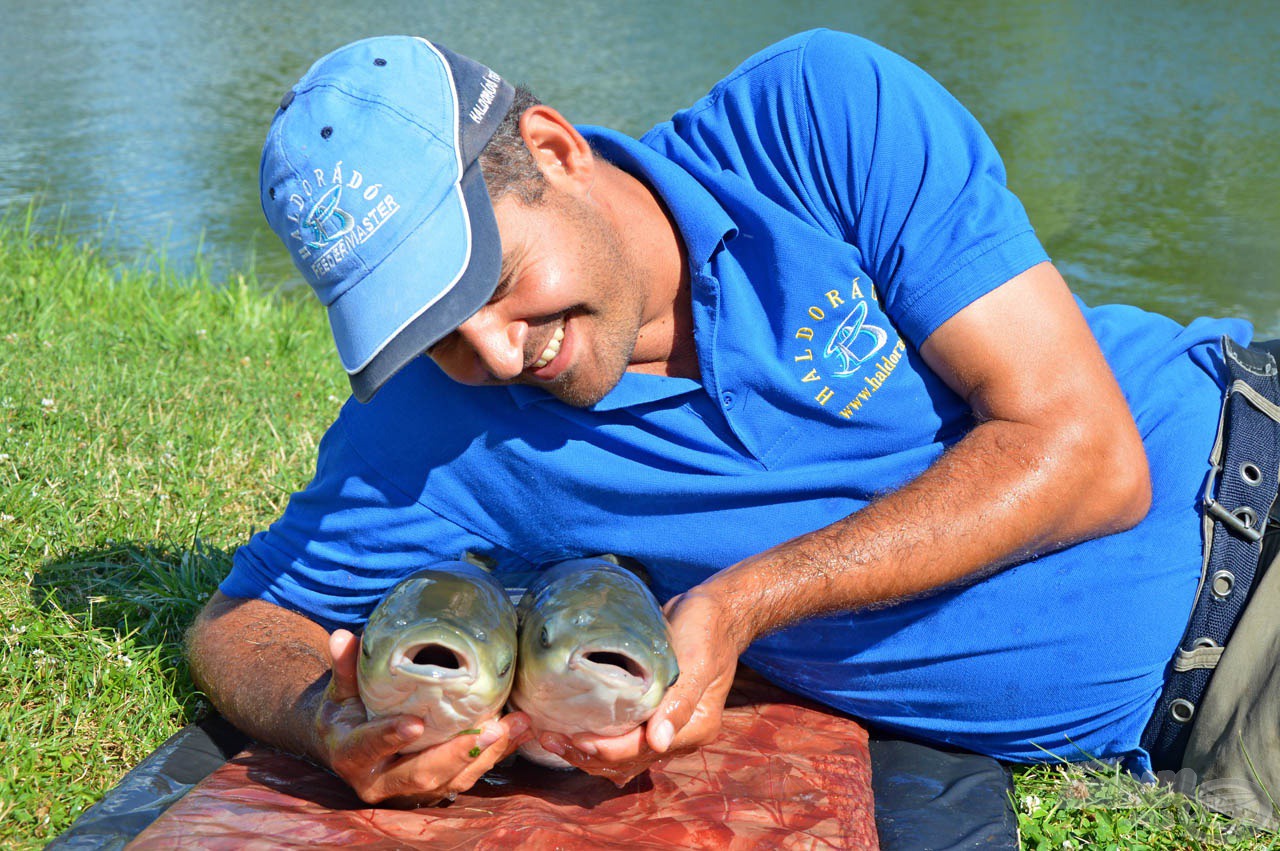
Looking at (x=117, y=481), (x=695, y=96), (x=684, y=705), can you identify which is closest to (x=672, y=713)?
(x=684, y=705)

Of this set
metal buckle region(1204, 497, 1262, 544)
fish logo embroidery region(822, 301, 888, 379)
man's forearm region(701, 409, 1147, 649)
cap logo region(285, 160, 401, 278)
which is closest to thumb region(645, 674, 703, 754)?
man's forearm region(701, 409, 1147, 649)

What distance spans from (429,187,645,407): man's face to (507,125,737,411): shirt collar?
47 mm

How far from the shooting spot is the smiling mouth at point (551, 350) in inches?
99.2

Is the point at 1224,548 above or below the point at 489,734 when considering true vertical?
above

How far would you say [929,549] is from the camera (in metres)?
2.51

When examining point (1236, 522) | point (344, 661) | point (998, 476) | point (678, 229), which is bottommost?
point (344, 661)

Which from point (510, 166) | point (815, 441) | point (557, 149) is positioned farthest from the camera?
point (815, 441)

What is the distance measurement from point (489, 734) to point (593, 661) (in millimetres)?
236

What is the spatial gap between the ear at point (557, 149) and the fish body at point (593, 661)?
819mm

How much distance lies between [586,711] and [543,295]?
2.58 feet

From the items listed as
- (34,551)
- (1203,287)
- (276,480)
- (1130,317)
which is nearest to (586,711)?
(1130,317)

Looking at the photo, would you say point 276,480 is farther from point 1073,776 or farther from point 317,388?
point 1073,776

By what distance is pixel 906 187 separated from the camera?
262 cm

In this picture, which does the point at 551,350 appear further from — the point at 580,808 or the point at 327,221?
the point at 580,808
